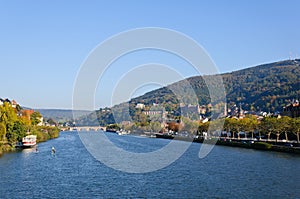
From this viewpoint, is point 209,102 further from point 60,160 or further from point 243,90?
point 60,160

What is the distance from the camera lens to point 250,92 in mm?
138750

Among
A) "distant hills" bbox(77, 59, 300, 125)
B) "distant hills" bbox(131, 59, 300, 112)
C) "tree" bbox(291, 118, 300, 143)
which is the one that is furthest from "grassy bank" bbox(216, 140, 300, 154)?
"distant hills" bbox(131, 59, 300, 112)

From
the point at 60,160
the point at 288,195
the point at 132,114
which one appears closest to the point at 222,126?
the point at 60,160

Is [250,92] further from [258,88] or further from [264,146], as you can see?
[264,146]

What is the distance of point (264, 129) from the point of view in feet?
152

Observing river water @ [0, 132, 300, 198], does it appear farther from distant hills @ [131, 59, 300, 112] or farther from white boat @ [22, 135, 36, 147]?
distant hills @ [131, 59, 300, 112]

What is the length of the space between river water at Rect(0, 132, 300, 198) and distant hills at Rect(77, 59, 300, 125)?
Result: 69386 millimetres

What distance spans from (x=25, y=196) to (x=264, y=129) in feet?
110

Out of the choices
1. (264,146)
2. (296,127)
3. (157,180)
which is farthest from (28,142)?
(296,127)

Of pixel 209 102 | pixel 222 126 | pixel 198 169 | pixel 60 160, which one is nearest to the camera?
A: pixel 198 169

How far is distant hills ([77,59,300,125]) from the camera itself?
10779 centimetres

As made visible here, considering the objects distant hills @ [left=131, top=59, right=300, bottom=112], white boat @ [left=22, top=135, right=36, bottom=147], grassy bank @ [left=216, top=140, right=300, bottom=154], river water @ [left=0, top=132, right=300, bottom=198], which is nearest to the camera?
river water @ [left=0, top=132, right=300, bottom=198]

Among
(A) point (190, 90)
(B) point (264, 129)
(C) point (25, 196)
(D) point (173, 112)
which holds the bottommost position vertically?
(C) point (25, 196)

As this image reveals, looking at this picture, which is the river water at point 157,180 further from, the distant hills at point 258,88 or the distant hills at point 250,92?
the distant hills at point 258,88
